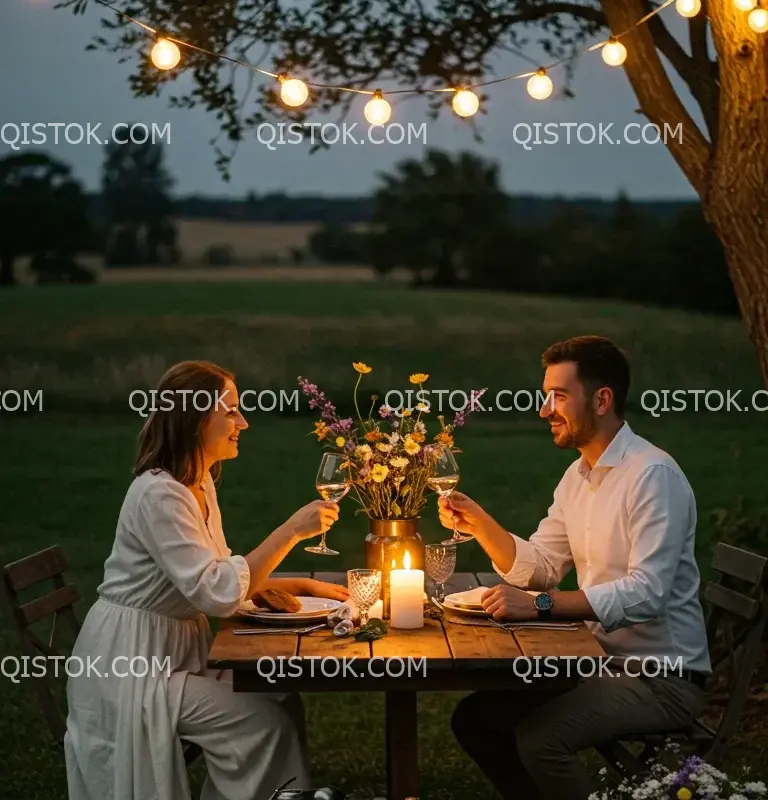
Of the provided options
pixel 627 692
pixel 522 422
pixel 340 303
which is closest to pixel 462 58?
pixel 340 303

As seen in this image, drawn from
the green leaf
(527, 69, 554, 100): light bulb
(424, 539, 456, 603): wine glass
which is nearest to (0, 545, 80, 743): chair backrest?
the green leaf

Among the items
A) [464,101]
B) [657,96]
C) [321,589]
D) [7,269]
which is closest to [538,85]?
[464,101]

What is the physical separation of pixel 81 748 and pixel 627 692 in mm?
1256

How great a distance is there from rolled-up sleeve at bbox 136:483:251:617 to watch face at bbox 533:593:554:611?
0.65 metres

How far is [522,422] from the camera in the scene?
6.80 m

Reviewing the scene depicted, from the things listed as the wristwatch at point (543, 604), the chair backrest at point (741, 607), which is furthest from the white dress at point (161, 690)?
the chair backrest at point (741, 607)

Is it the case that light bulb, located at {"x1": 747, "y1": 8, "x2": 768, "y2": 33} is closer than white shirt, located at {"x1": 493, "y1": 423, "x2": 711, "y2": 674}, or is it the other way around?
white shirt, located at {"x1": 493, "y1": 423, "x2": 711, "y2": 674}

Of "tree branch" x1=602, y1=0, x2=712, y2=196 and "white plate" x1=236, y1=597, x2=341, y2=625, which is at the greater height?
"tree branch" x1=602, y1=0, x2=712, y2=196

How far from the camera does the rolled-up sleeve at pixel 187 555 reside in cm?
297

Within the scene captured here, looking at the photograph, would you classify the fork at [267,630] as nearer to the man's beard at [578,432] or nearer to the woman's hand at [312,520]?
the woman's hand at [312,520]

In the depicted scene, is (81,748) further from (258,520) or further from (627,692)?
(258,520)

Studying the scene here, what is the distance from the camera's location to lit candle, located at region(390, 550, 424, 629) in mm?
A: 2928

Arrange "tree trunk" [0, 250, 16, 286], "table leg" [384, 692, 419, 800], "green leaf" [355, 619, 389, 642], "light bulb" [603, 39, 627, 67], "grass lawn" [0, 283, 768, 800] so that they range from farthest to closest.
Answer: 1. "tree trunk" [0, 250, 16, 286]
2. "grass lawn" [0, 283, 768, 800]
3. "light bulb" [603, 39, 627, 67]
4. "table leg" [384, 692, 419, 800]
5. "green leaf" [355, 619, 389, 642]

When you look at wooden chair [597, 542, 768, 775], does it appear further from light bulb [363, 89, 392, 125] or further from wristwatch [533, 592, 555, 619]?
light bulb [363, 89, 392, 125]
